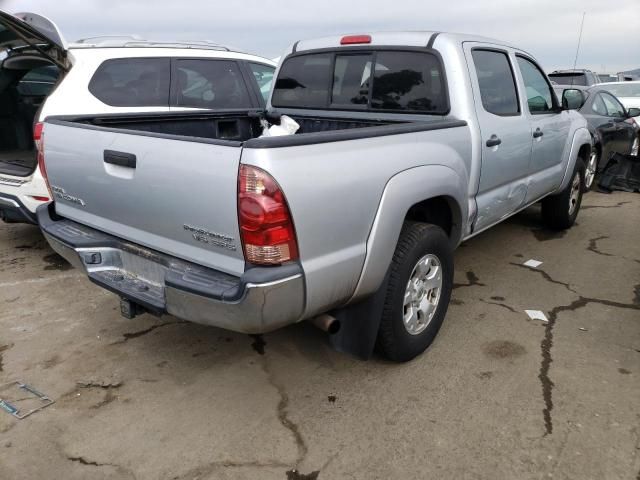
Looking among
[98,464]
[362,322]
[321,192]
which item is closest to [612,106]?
[362,322]

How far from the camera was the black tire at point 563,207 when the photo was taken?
5.44 m

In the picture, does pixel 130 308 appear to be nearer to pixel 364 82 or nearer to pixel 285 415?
pixel 285 415

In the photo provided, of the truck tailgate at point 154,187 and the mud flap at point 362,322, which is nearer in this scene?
the truck tailgate at point 154,187

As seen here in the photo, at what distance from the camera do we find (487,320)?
3.68 metres

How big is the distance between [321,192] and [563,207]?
415 cm

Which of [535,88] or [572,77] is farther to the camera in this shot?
[572,77]

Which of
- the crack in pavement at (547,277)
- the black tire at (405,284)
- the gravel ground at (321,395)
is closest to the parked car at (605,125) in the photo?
the crack in pavement at (547,277)

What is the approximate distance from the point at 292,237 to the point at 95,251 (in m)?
1.22

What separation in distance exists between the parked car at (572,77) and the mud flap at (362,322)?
38.3 ft

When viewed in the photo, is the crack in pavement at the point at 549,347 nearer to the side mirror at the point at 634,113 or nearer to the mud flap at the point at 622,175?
the mud flap at the point at 622,175

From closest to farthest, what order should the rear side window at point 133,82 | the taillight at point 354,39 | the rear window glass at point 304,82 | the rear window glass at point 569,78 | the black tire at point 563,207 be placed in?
the taillight at point 354,39, the rear window glass at point 304,82, the rear side window at point 133,82, the black tire at point 563,207, the rear window glass at point 569,78

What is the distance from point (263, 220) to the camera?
2059mm

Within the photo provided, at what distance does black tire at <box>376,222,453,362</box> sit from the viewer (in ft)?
9.10

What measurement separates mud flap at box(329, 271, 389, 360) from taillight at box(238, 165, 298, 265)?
0.65 m
